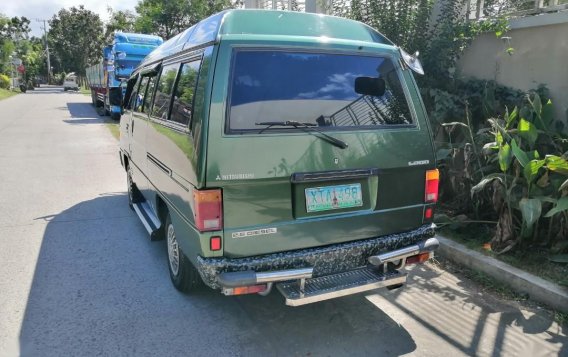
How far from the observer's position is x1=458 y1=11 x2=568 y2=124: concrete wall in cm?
521

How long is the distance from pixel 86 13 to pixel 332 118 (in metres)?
62.7

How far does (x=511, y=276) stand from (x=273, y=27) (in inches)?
114

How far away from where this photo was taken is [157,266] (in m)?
4.48

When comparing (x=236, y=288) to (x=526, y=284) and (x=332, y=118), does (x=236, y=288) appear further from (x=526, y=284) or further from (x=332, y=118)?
(x=526, y=284)

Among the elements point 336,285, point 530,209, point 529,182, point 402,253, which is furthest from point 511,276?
point 336,285

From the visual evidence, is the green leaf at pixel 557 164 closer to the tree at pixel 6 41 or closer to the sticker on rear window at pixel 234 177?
the sticker on rear window at pixel 234 177

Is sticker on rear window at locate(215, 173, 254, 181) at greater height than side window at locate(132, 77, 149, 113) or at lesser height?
lesser

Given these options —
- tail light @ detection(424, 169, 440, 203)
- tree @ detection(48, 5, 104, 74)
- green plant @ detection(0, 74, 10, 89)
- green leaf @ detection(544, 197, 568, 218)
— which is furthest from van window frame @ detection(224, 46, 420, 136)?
tree @ detection(48, 5, 104, 74)

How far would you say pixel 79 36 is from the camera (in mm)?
56844

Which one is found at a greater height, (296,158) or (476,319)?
(296,158)

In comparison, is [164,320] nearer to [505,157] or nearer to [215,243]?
[215,243]

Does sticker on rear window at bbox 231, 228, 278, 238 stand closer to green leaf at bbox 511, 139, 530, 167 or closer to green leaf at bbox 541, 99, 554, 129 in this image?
green leaf at bbox 511, 139, 530, 167

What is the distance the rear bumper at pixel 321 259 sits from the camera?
2.91 metres

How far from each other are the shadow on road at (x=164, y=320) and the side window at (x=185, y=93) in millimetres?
1526
